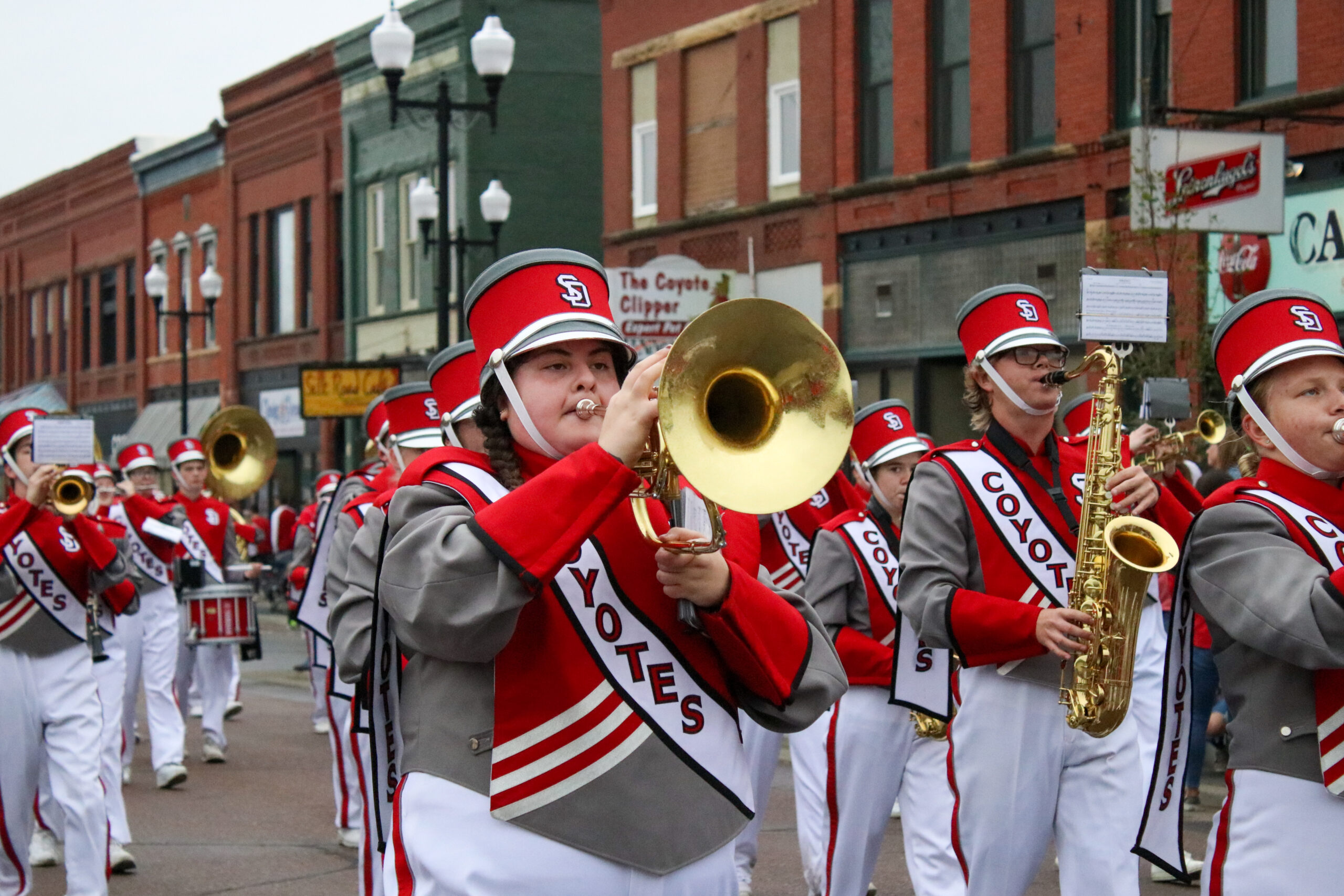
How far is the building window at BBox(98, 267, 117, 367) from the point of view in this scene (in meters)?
47.5

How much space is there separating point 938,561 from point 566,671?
2.48 meters

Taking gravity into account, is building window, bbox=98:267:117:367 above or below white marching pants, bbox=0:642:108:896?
above

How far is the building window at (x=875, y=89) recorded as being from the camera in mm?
22469

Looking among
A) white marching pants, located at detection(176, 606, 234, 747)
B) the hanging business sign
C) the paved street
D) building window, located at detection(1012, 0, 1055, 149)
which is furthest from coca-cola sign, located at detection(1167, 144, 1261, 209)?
white marching pants, located at detection(176, 606, 234, 747)

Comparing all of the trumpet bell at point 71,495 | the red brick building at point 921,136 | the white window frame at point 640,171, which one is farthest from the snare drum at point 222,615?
the white window frame at point 640,171

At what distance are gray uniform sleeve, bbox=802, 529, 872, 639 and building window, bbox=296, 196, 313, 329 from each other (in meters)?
31.0

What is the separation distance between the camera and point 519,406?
3.61 metres

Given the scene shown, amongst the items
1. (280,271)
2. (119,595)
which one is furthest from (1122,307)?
(280,271)

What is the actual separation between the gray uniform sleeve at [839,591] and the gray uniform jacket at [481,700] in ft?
13.2

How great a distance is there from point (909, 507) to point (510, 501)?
2845mm

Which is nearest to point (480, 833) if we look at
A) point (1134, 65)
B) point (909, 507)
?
point (909, 507)

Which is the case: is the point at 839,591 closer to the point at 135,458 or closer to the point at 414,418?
the point at 414,418

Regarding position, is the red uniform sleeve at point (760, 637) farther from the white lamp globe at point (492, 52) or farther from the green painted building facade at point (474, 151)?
the green painted building facade at point (474, 151)

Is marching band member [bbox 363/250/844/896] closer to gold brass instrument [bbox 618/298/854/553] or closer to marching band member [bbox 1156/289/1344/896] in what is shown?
gold brass instrument [bbox 618/298/854/553]
